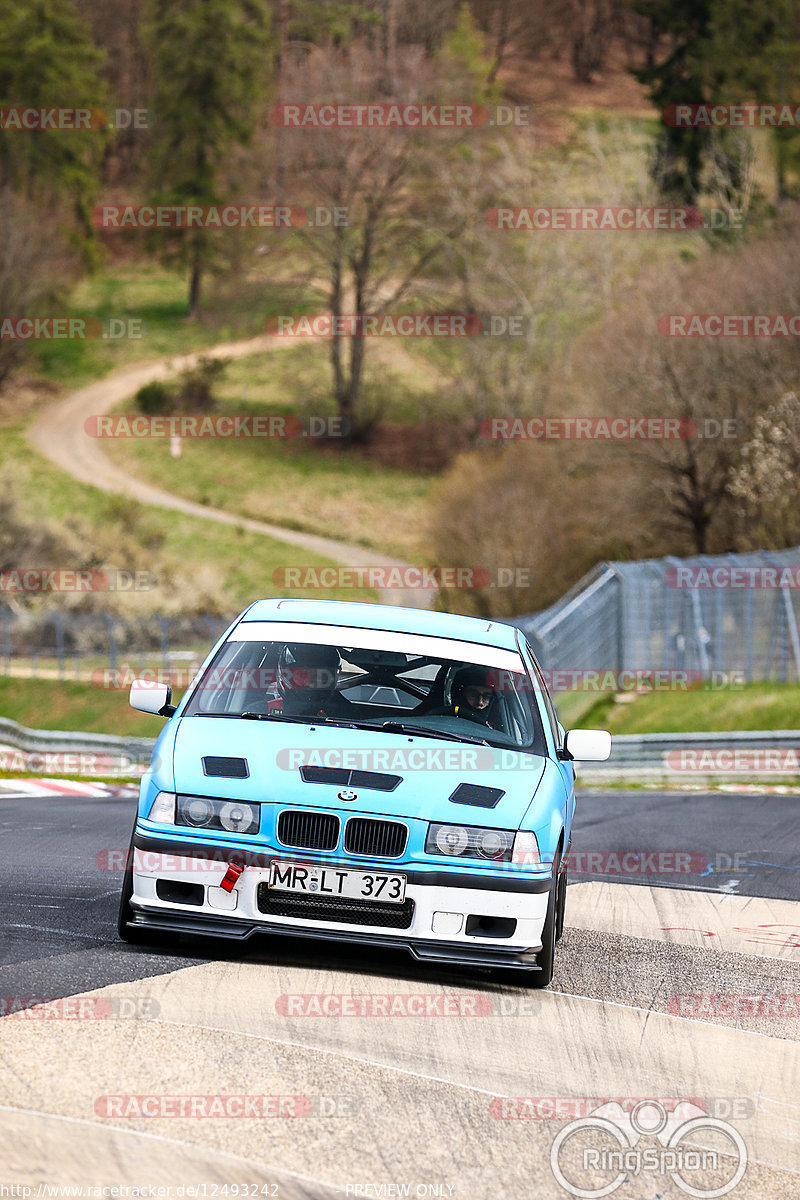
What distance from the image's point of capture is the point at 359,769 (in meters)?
6.50

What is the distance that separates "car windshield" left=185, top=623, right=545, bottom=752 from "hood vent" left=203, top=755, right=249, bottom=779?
0.64 meters

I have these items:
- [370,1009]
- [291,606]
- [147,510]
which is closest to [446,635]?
[291,606]

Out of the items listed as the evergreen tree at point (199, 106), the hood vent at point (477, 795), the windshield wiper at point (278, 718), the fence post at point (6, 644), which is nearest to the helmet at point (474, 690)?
the windshield wiper at point (278, 718)

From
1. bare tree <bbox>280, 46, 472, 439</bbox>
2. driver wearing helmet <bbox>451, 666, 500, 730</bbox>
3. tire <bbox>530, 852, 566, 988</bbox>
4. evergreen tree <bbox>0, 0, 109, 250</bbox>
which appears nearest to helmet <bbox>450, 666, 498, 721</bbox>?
driver wearing helmet <bbox>451, 666, 500, 730</bbox>

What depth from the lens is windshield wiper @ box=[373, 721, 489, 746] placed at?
7.04 metres

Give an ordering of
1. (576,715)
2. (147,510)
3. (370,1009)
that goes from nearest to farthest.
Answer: (370,1009) → (576,715) → (147,510)

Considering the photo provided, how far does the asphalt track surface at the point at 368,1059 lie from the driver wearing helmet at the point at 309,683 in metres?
1.18

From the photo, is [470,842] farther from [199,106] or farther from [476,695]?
[199,106]

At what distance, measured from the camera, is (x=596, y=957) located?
25.1 ft

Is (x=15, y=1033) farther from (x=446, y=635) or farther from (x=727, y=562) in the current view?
(x=727, y=562)

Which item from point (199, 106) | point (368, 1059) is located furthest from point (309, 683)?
point (199, 106)

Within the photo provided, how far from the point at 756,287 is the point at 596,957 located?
3913 centimetres

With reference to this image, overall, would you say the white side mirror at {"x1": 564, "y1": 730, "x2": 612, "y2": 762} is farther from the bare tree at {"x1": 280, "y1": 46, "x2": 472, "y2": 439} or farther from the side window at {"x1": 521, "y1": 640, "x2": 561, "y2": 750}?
the bare tree at {"x1": 280, "y1": 46, "x2": 472, "y2": 439}

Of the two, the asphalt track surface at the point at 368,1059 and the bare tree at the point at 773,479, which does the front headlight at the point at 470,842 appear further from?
the bare tree at the point at 773,479
